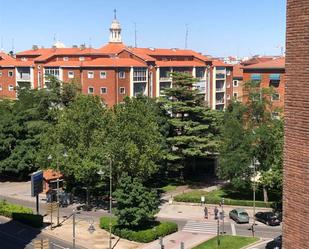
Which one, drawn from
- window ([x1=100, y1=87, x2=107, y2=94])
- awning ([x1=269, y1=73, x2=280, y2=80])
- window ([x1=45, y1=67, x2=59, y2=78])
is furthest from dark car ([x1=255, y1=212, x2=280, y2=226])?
window ([x1=45, y1=67, x2=59, y2=78])

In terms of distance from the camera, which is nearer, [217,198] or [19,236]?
[19,236]

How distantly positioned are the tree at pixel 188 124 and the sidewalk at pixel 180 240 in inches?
647

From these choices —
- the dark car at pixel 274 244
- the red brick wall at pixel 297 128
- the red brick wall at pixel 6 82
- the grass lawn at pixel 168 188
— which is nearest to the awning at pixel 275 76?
the grass lawn at pixel 168 188

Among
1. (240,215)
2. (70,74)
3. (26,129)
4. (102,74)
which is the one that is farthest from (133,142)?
(70,74)

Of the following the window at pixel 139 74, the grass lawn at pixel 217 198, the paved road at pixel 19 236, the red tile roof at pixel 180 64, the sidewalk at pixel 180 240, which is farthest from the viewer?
the red tile roof at pixel 180 64

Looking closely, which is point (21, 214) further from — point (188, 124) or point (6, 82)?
point (6, 82)

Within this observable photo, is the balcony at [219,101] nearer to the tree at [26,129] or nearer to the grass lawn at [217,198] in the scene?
the tree at [26,129]

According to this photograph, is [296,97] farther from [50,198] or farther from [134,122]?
[50,198]

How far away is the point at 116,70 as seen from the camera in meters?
93.1

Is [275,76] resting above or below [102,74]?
below

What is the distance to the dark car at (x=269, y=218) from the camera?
47.8m

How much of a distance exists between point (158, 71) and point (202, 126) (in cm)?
4219

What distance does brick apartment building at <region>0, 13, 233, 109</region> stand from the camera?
94312 millimetres

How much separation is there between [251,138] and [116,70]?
43031 mm
